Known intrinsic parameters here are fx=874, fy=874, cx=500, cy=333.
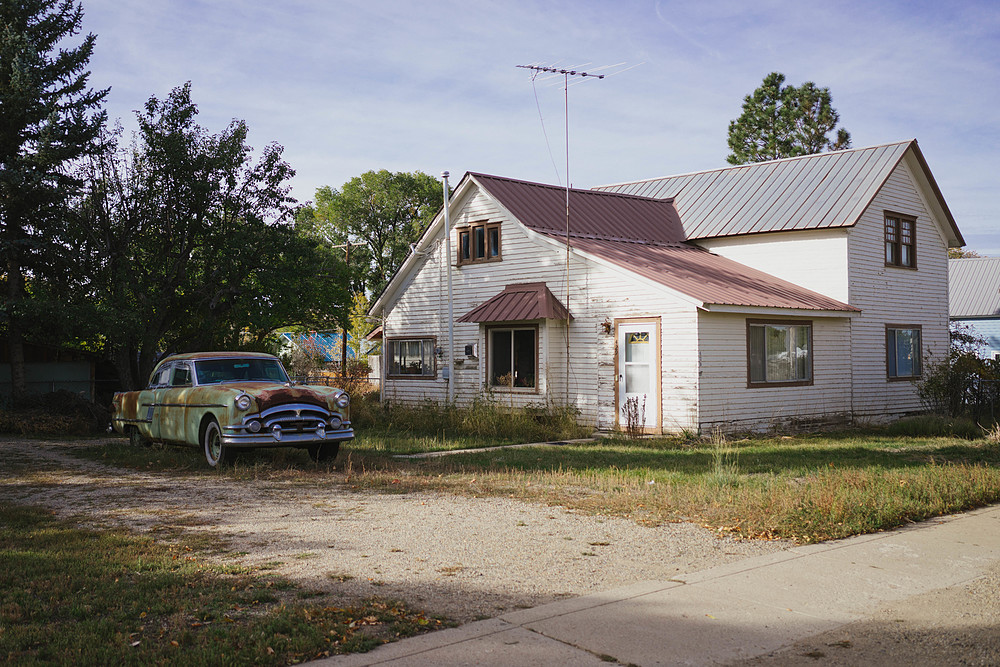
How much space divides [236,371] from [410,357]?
10659mm

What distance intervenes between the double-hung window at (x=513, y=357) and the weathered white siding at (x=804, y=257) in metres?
6.49

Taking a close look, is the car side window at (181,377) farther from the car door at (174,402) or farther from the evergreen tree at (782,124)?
the evergreen tree at (782,124)

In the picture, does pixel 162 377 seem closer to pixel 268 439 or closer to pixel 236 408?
pixel 236 408

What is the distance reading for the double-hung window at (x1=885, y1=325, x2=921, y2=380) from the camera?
22797mm

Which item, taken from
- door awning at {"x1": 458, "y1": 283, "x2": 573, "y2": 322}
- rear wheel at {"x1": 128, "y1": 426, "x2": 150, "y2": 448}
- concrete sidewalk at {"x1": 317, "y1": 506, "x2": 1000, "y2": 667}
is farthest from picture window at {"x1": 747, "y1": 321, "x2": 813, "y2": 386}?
rear wheel at {"x1": 128, "y1": 426, "x2": 150, "y2": 448}

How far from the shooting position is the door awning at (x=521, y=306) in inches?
781

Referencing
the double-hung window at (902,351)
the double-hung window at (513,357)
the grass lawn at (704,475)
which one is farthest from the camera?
the double-hung window at (902,351)

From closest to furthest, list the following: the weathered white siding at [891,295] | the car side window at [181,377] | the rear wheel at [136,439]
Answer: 1. the car side window at [181,377]
2. the rear wheel at [136,439]
3. the weathered white siding at [891,295]

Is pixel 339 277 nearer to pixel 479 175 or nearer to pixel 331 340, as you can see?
pixel 479 175

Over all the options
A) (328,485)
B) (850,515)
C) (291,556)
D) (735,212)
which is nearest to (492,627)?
(291,556)

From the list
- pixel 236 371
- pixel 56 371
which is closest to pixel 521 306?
pixel 236 371

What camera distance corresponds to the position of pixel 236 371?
1438cm

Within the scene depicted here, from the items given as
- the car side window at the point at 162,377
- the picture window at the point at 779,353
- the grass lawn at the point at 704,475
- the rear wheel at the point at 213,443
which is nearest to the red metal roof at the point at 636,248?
the picture window at the point at 779,353

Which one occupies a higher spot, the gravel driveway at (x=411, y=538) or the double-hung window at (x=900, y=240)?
the double-hung window at (x=900, y=240)
